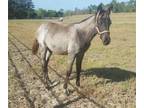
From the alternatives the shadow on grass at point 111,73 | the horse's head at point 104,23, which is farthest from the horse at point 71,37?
the shadow on grass at point 111,73

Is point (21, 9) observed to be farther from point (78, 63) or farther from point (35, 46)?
point (78, 63)

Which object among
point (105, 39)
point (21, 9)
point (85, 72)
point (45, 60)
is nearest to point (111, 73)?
point (85, 72)

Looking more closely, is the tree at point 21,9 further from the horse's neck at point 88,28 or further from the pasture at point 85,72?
the horse's neck at point 88,28

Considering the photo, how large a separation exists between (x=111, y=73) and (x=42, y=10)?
674 mm

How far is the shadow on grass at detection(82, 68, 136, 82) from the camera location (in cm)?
294

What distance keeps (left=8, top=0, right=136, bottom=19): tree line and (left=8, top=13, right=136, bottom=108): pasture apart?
0.04 metres

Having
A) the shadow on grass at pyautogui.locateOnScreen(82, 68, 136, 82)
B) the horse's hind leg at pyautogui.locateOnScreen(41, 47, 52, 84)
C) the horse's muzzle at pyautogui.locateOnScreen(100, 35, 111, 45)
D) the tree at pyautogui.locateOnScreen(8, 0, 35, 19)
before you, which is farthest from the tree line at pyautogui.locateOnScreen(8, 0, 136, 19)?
the shadow on grass at pyautogui.locateOnScreen(82, 68, 136, 82)

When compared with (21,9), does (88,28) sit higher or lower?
lower

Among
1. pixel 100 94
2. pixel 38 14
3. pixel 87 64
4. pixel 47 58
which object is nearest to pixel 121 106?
pixel 100 94

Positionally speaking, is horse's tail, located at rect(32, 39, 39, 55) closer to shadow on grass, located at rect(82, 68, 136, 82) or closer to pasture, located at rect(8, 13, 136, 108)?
pasture, located at rect(8, 13, 136, 108)

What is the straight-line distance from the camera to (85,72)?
116 inches

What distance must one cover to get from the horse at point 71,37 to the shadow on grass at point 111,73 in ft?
0.34

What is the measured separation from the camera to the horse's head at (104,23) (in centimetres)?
276
